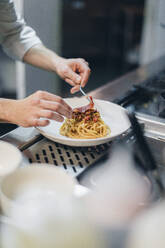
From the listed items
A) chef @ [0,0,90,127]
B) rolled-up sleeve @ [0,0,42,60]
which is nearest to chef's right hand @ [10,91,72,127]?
chef @ [0,0,90,127]

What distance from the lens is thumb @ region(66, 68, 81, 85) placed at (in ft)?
4.55

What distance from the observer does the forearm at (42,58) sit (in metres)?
1.55

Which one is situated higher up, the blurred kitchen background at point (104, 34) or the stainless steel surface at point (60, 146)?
the stainless steel surface at point (60, 146)

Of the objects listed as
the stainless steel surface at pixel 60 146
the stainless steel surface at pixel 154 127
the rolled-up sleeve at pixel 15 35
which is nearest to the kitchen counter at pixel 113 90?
the stainless steel surface at pixel 60 146

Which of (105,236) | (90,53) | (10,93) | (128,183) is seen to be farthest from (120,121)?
(90,53)

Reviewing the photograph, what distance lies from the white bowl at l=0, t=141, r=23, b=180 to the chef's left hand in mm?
632

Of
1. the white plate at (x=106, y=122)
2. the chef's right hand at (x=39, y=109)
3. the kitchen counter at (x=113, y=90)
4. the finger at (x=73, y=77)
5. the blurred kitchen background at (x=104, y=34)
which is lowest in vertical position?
the blurred kitchen background at (x=104, y=34)

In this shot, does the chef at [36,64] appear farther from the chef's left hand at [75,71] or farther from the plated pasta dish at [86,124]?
the plated pasta dish at [86,124]

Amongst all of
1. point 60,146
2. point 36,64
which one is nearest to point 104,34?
point 36,64

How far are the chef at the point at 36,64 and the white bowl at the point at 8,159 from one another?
225 millimetres

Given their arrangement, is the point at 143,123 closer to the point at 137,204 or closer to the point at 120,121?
the point at 120,121

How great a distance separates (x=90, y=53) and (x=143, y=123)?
4.61 m

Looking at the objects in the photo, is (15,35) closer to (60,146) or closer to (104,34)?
(60,146)

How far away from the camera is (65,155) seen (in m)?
1.00
